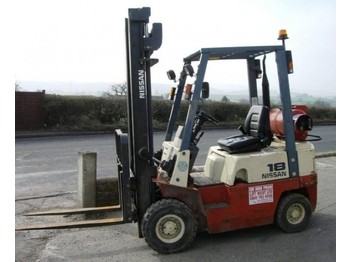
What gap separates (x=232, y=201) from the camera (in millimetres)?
4359

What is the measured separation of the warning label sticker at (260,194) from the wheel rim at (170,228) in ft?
3.07

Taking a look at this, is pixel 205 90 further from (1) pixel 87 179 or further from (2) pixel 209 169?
(1) pixel 87 179

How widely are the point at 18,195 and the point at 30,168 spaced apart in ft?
8.66

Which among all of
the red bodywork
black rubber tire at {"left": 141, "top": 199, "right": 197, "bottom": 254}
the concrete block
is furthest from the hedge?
black rubber tire at {"left": 141, "top": 199, "right": 197, "bottom": 254}

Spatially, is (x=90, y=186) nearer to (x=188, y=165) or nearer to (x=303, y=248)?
(x=188, y=165)

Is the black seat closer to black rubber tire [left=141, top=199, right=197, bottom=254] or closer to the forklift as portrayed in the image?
the forklift

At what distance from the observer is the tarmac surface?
13.3 feet

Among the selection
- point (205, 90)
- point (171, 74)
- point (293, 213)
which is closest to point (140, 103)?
point (171, 74)

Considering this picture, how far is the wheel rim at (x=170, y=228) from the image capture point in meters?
4.14

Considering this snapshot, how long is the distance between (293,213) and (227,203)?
0.95m

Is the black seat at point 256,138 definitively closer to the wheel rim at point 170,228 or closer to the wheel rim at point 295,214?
the wheel rim at point 295,214

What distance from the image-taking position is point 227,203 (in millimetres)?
4398

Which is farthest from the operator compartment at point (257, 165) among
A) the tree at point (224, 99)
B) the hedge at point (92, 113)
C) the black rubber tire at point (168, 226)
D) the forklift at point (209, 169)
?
the tree at point (224, 99)

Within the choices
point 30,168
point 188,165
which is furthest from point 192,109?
point 30,168
